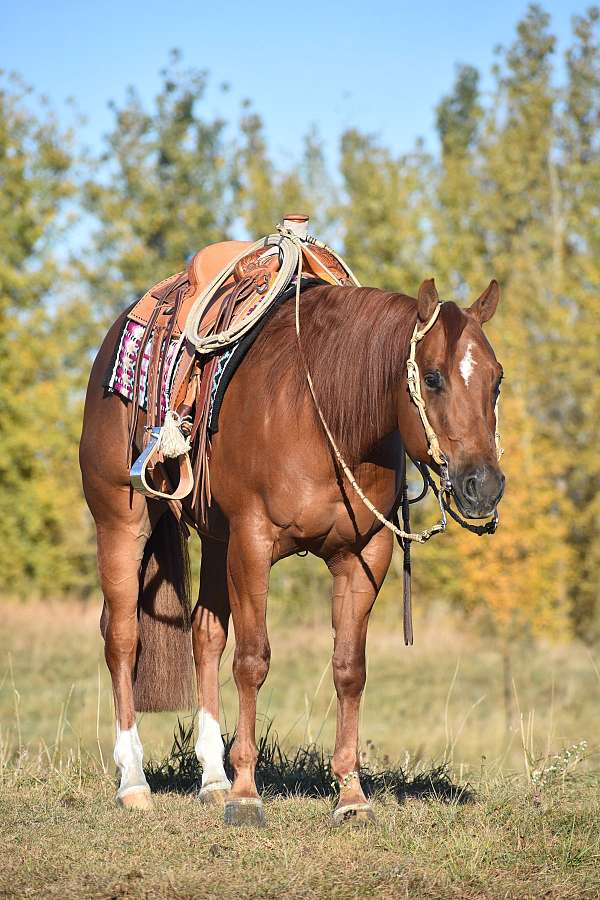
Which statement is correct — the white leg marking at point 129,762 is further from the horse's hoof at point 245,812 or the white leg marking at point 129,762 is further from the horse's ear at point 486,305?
the horse's ear at point 486,305

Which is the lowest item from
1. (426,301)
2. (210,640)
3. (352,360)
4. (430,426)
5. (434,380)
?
(210,640)

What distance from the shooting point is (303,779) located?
18.3 ft

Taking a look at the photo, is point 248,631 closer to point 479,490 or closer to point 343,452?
point 343,452

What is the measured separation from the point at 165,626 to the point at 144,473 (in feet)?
3.70

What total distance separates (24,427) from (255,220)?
23.9ft

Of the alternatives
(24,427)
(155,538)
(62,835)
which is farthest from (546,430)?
(62,835)

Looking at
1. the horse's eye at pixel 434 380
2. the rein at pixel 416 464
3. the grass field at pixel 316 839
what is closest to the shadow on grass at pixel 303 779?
the grass field at pixel 316 839

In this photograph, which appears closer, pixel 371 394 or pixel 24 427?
pixel 371 394

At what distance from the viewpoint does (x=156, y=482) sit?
5.58 m

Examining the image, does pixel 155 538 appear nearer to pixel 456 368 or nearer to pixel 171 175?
pixel 456 368

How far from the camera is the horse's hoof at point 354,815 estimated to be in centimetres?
452

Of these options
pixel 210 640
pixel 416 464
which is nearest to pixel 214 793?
pixel 210 640

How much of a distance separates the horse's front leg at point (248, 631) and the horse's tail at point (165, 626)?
1144mm

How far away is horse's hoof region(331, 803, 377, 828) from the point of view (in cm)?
452
